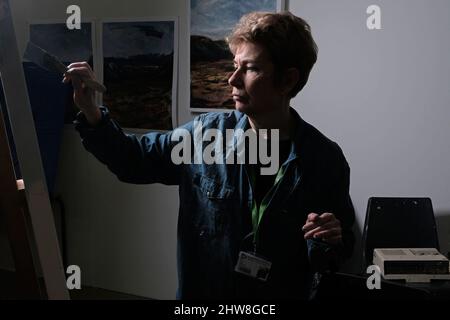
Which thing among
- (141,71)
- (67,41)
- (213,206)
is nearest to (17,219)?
(213,206)

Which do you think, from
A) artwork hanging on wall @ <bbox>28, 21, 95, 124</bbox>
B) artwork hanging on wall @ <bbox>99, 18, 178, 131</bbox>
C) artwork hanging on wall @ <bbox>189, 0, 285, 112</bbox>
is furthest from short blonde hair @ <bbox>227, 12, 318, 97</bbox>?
artwork hanging on wall @ <bbox>28, 21, 95, 124</bbox>

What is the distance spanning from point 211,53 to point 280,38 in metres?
1.18

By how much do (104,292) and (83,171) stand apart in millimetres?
699

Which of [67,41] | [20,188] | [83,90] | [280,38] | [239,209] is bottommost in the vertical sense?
[239,209]

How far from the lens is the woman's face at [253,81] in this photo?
4.47 feet

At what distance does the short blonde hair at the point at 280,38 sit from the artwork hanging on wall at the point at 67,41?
1.60 metres

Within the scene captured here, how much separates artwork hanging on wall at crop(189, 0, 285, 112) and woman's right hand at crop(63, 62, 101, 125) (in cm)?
128

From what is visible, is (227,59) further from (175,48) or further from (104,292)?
(104,292)

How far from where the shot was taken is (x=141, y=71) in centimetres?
271

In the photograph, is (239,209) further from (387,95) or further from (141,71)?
(141,71)

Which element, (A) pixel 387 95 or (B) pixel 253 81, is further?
(A) pixel 387 95

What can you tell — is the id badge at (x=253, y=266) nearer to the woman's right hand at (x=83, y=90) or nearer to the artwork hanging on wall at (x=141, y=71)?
the woman's right hand at (x=83, y=90)

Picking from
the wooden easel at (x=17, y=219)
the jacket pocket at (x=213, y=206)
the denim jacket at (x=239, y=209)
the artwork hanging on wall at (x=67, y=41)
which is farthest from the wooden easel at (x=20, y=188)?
the artwork hanging on wall at (x=67, y=41)
